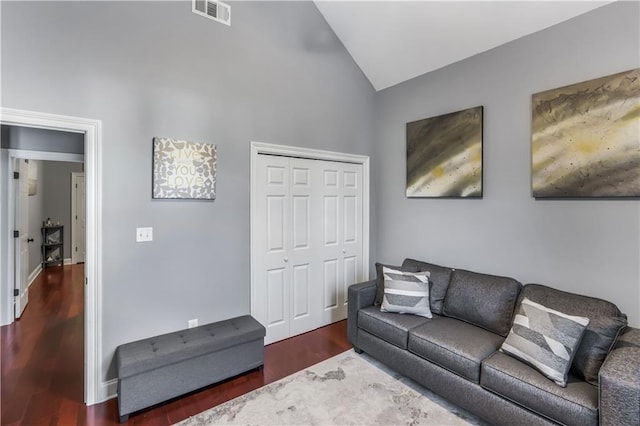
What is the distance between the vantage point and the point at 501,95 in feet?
9.05

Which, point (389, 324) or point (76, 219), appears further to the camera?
point (76, 219)

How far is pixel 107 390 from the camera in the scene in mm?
2275

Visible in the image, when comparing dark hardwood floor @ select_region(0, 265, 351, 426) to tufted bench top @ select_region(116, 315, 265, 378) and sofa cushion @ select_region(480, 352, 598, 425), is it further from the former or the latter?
sofa cushion @ select_region(480, 352, 598, 425)

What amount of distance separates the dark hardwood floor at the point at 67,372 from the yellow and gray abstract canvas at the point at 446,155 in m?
1.98

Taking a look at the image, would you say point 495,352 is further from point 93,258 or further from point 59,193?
point 59,193

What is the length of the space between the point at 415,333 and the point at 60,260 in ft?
25.2

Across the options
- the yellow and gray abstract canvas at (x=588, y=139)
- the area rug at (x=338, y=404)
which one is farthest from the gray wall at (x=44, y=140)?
the yellow and gray abstract canvas at (x=588, y=139)

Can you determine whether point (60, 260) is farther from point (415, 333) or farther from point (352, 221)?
point (415, 333)

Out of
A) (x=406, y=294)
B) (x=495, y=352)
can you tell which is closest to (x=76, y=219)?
(x=406, y=294)

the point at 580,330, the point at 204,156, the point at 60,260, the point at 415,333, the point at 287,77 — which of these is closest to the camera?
the point at 580,330

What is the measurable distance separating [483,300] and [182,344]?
2.49 m

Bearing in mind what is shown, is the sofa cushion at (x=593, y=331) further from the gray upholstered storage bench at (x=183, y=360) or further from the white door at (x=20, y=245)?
the white door at (x=20, y=245)

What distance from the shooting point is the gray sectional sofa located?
5.07 feet

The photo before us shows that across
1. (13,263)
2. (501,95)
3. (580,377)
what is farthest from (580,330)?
(13,263)
